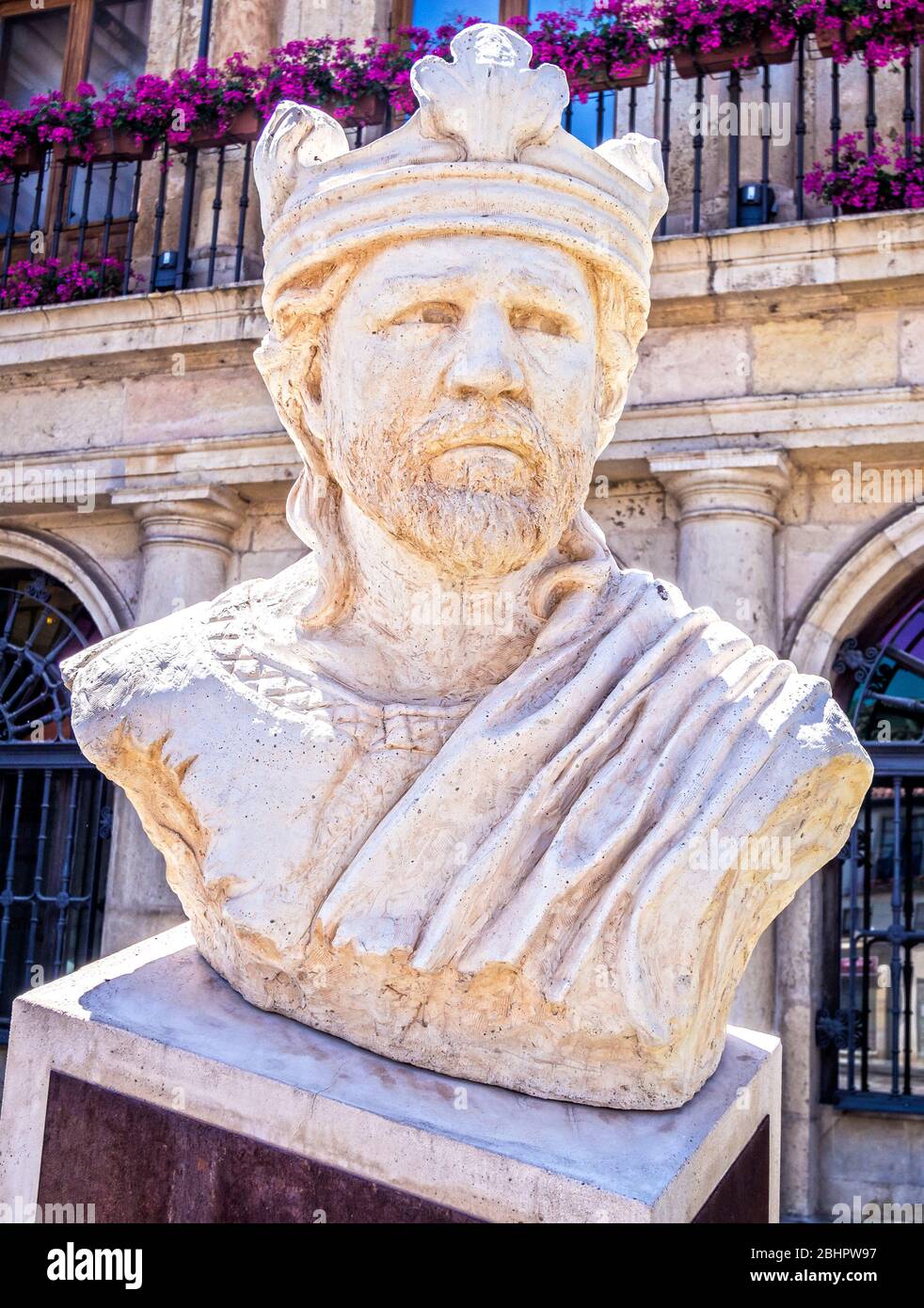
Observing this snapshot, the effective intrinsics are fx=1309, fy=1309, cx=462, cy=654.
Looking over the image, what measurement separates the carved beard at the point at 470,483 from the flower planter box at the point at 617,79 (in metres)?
4.47

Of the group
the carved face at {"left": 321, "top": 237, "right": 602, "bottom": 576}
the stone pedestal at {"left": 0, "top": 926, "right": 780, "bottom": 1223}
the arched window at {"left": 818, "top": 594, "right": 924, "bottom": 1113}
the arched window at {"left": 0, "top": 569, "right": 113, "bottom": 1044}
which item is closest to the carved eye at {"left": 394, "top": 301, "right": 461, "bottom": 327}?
the carved face at {"left": 321, "top": 237, "right": 602, "bottom": 576}

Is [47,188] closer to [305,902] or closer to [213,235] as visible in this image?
[213,235]

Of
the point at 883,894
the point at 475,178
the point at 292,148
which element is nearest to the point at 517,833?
the point at 475,178

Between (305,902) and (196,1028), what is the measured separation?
28cm

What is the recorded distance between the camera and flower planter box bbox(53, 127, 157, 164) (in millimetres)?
6820

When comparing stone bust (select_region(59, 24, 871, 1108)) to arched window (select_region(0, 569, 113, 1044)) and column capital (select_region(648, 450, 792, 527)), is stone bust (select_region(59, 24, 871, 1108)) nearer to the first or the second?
column capital (select_region(648, 450, 792, 527))

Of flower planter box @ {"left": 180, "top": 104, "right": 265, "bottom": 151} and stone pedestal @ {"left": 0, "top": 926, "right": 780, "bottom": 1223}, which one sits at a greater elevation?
flower planter box @ {"left": 180, "top": 104, "right": 265, "bottom": 151}

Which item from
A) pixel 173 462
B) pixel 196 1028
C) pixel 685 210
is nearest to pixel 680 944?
pixel 196 1028

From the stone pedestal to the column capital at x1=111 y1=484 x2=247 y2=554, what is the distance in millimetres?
4065

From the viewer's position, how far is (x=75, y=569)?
674cm

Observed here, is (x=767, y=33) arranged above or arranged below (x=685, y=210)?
above

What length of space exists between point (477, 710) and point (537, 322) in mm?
619

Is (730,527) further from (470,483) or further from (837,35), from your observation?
(470,483)

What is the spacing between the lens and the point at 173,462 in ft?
20.1
